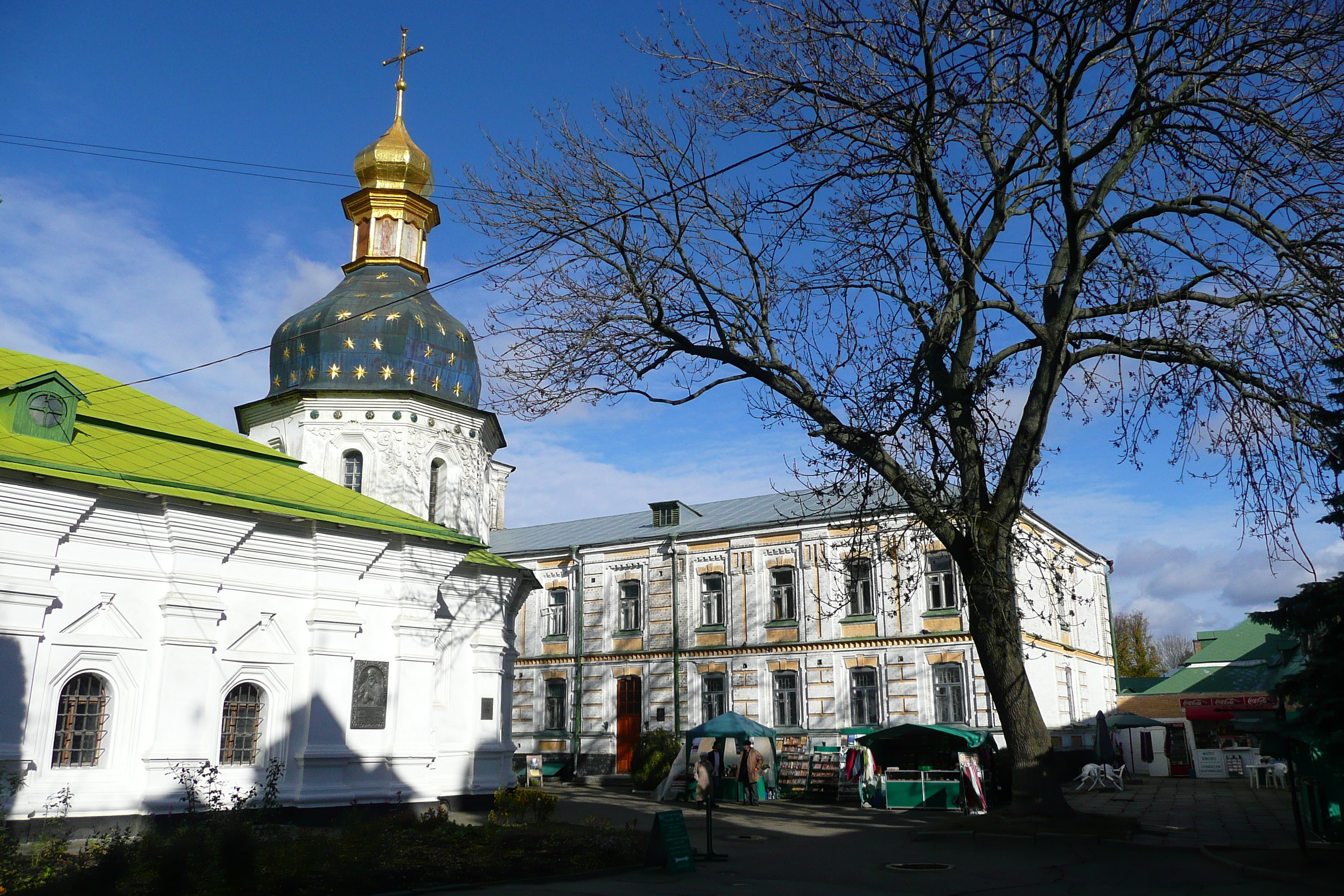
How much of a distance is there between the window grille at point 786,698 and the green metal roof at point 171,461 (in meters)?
12.7

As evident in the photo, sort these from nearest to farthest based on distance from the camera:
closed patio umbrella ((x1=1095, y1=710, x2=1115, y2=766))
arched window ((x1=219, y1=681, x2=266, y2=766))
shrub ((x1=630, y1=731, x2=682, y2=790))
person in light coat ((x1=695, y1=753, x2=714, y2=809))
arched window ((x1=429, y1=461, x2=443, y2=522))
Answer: person in light coat ((x1=695, y1=753, x2=714, y2=809)) < arched window ((x1=219, y1=681, x2=266, y2=766)) < arched window ((x1=429, y1=461, x2=443, y2=522)) < closed patio umbrella ((x1=1095, y1=710, x2=1115, y2=766)) < shrub ((x1=630, y1=731, x2=682, y2=790))

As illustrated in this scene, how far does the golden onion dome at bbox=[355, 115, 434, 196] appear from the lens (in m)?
24.9

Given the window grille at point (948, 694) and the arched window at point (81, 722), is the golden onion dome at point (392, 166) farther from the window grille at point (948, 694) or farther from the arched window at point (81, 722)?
the window grille at point (948, 694)

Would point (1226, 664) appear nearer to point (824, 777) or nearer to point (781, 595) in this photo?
point (781, 595)

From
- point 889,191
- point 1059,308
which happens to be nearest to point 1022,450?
point 1059,308

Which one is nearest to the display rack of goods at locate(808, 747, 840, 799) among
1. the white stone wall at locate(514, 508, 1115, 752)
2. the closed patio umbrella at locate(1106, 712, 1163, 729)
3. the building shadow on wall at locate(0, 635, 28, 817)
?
the white stone wall at locate(514, 508, 1115, 752)

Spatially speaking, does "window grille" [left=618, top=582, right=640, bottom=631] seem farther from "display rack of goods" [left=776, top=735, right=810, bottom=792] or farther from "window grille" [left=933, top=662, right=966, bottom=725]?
"window grille" [left=933, top=662, right=966, bottom=725]

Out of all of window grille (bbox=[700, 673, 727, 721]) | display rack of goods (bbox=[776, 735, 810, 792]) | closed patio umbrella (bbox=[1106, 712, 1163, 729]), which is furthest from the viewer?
window grille (bbox=[700, 673, 727, 721])

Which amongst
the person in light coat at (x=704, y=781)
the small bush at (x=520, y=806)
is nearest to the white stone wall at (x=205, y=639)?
the small bush at (x=520, y=806)

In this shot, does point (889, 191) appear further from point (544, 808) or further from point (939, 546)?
point (939, 546)

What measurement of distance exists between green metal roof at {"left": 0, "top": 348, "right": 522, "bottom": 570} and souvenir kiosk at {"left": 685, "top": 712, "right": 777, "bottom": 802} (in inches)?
283

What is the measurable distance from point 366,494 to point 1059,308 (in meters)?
13.9

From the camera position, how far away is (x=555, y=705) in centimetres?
3284

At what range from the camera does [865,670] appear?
90.7 ft
